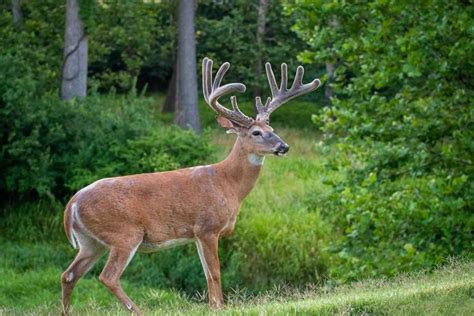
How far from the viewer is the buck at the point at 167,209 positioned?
374 inches

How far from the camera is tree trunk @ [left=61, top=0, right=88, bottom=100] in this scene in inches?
939

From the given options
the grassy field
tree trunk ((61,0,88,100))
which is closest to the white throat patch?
the grassy field

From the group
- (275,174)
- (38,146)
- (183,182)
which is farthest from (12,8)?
(183,182)

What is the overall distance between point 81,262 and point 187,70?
19.1 meters

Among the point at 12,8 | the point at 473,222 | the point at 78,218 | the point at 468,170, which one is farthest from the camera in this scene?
the point at 12,8

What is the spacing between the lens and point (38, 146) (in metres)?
21.1

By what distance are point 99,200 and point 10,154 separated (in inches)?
459

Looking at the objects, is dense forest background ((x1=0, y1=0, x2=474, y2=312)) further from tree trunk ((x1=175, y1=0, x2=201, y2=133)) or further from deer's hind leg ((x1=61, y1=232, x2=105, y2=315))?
deer's hind leg ((x1=61, y1=232, x2=105, y2=315))

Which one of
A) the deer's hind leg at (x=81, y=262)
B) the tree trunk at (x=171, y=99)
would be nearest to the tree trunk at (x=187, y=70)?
the tree trunk at (x=171, y=99)

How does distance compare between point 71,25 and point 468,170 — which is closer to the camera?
point 468,170

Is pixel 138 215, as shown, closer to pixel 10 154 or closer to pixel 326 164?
pixel 326 164

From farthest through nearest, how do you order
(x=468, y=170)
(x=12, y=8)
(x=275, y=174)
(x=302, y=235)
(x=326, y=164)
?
1. (x=12, y=8)
2. (x=275, y=174)
3. (x=302, y=235)
4. (x=326, y=164)
5. (x=468, y=170)

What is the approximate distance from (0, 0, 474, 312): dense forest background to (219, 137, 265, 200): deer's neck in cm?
342

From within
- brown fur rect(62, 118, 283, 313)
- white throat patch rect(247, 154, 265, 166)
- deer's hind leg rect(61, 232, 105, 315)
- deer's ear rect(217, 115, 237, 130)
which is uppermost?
deer's ear rect(217, 115, 237, 130)
